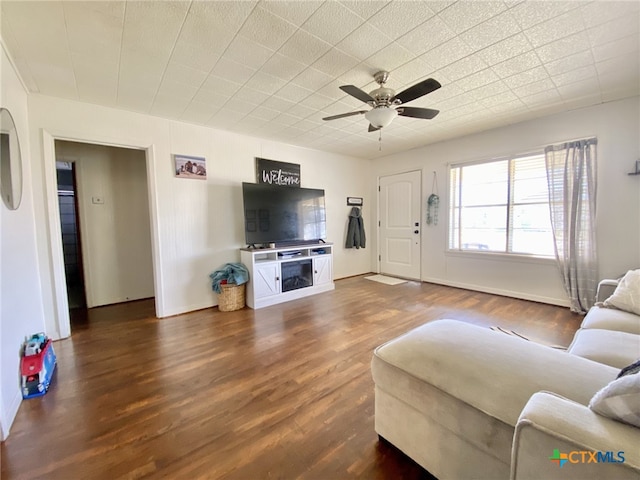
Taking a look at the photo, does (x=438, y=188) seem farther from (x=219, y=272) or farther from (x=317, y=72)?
(x=219, y=272)

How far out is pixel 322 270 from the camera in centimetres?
451

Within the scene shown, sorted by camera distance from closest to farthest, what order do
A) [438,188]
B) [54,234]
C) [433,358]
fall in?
[433,358] → [54,234] → [438,188]

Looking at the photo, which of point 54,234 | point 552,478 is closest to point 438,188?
point 552,478

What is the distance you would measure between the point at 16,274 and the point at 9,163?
833mm

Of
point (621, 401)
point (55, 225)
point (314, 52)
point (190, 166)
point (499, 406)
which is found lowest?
point (499, 406)

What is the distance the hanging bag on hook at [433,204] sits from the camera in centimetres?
471

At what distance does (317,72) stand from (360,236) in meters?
3.60

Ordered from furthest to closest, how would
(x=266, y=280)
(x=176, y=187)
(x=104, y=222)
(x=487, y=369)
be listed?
(x=104, y=222) → (x=266, y=280) → (x=176, y=187) → (x=487, y=369)

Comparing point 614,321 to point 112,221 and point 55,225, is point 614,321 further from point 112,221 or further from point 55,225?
point 112,221

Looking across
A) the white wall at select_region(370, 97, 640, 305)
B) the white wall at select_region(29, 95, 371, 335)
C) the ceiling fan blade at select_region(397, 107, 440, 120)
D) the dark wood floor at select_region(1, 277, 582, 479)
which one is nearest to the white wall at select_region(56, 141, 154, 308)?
the dark wood floor at select_region(1, 277, 582, 479)

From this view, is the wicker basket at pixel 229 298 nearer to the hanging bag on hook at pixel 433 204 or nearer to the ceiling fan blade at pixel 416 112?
the ceiling fan blade at pixel 416 112

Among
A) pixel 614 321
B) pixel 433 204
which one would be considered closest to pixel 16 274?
pixel 614 321

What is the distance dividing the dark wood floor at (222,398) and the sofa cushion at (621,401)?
2.84 ft

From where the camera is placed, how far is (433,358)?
1206 mm
